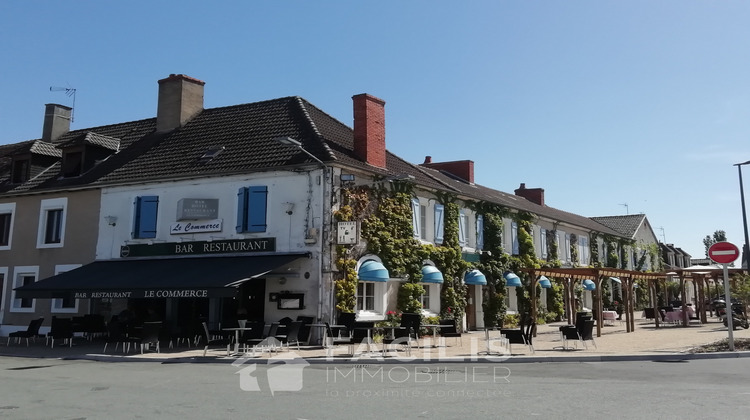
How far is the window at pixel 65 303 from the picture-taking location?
71.9 ft

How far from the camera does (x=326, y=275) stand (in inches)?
714

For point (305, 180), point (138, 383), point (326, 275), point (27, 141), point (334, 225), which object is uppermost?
point (27, 141)

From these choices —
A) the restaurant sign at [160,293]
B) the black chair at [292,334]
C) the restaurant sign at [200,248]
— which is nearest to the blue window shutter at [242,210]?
the restaurant sign at [200,248]

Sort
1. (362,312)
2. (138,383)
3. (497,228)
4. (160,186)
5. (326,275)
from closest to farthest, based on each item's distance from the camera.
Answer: (138,383)
(326,275)
(362,312)
(160,186)
(497,228)

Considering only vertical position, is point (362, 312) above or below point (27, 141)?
below

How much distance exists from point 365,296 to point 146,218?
7.64m

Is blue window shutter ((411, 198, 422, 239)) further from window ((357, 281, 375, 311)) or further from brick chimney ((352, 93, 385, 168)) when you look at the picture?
window ((357, 281, 375, 311))

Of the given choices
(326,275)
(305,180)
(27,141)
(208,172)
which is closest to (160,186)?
(208,172)

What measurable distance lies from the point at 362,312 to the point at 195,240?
18.8ft

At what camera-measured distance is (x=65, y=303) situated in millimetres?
22156

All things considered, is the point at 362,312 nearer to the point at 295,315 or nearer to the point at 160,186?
the point at 295,315

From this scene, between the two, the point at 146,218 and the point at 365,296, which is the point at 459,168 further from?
the point at 146,218

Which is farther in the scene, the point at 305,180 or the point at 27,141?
the point at 27,141

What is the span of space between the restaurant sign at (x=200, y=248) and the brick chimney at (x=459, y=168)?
14.1 meters
